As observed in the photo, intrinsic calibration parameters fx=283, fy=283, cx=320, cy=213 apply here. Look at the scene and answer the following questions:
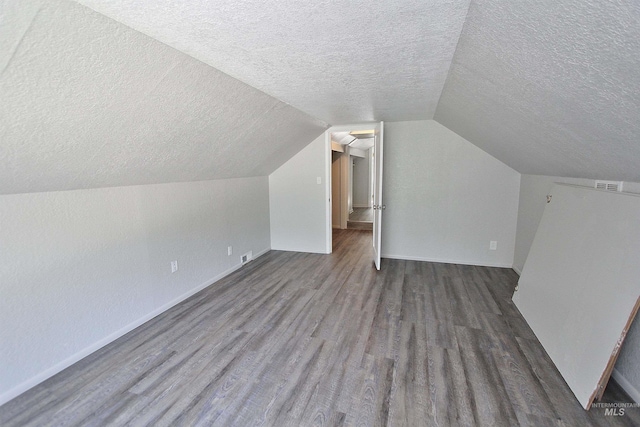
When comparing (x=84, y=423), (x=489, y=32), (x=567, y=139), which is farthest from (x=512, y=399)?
(x=84, y=423)

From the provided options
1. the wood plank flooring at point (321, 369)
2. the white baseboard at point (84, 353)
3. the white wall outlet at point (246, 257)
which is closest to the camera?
the wood plank flooring at point (321, 369)

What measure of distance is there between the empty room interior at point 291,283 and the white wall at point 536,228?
0.02 metres

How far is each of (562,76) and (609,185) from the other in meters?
1.46

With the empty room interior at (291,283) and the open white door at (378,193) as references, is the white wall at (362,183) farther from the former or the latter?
the empty room interior at (291,283)

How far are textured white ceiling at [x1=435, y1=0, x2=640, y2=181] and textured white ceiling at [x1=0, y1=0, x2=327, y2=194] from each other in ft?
5.13

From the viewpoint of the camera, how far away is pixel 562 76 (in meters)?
1.19

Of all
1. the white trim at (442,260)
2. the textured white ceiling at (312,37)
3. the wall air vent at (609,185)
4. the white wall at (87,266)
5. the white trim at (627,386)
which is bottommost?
the white trim at (627,386)

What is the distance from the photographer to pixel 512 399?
1699 millimetres

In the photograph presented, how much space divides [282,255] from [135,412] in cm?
312

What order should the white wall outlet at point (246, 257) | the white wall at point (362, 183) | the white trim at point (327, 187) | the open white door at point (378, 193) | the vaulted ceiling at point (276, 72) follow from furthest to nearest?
1. the white wall at point (362, 183)
2. the white trim at point (327, 187)
3. the white wall outlet at point (246, 257)
4. the open white door at point (378, 193)
5. the vaulted ceiling at point (276, 72)

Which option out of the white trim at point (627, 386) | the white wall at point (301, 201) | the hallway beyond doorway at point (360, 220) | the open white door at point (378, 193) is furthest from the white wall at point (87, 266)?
the hallway beyond doorway at point (360, 220)

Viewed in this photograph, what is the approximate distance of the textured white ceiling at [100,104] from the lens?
1.11m

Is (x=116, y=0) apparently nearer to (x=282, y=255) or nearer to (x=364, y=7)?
(x=364, y=7)

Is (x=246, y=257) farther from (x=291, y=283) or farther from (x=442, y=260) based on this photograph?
(x=442, y=260)
